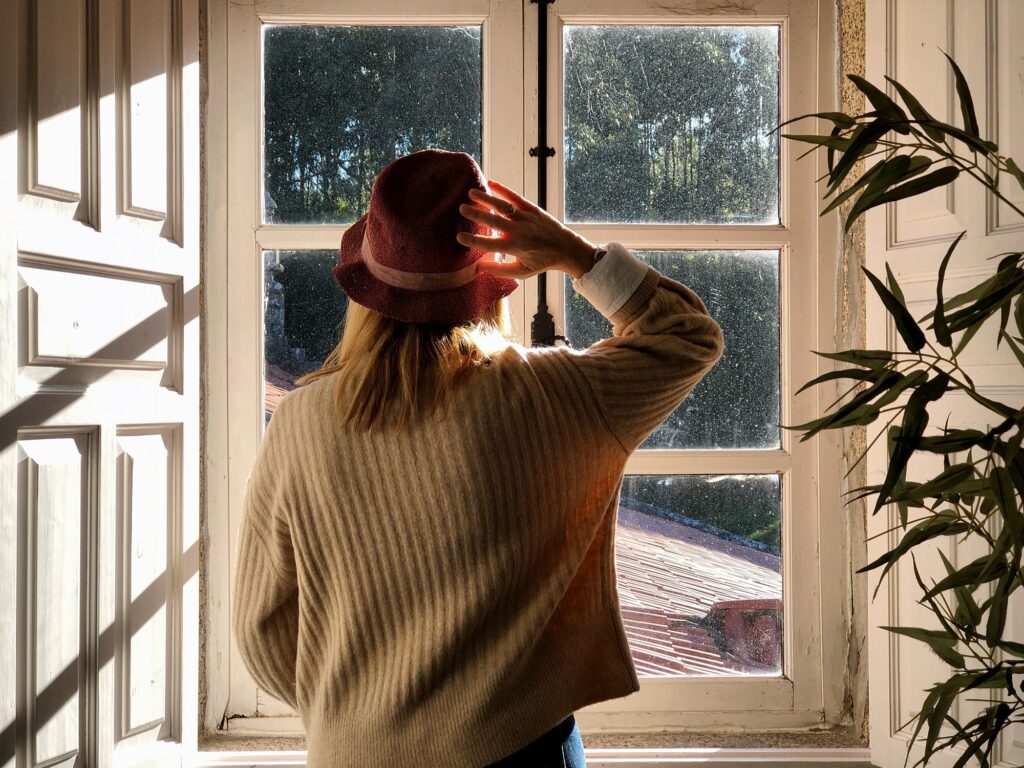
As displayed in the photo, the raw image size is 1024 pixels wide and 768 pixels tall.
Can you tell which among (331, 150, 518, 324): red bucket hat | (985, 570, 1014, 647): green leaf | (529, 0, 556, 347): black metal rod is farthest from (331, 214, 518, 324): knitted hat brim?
(529, 0, 556, 347): black metal rod

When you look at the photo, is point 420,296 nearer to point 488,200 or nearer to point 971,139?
point 488,200

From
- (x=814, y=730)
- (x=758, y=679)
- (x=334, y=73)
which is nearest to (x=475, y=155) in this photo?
(x=334, y=73)

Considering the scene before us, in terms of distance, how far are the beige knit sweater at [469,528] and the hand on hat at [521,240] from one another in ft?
0.12

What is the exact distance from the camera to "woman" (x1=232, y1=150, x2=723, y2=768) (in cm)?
99

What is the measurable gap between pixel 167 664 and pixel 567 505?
3.30ft

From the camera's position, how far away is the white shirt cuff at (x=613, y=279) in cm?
108

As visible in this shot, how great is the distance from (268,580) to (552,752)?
41 cm

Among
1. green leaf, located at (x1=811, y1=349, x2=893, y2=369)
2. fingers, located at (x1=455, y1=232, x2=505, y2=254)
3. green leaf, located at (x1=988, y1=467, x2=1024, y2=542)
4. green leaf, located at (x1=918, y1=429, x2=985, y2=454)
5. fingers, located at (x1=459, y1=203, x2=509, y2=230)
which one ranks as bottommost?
green leaf, located at (x1=988, y1=467, x2=1024, y2=542)

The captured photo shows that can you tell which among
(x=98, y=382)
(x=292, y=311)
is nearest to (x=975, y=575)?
(x=98, y=382)

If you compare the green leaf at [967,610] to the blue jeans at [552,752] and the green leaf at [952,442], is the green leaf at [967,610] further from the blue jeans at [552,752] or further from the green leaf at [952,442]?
the blue jeans at [552,752]

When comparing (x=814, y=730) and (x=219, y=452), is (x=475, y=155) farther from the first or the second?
(x=814, y=730)

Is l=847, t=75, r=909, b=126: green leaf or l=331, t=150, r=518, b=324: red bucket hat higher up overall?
l=847, t=75, r=909, b=126: green leaf

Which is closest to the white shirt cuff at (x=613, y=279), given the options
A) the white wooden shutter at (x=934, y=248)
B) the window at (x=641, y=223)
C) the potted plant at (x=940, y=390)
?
the potted plant at (x=940, y=390)

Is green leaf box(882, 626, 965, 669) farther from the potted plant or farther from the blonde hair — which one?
the blonde hair
